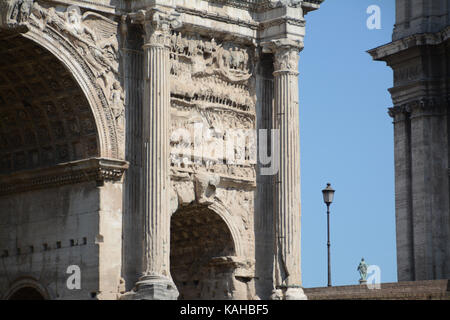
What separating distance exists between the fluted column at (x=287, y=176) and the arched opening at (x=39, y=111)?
5800mm

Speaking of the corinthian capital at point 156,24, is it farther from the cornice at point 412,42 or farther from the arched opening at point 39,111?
the cornice at point 412,42

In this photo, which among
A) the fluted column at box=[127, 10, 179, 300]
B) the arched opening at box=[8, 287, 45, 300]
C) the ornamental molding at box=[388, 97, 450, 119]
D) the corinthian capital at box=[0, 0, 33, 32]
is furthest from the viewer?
the ornamental molding at box=[388, 97, 450, 119]

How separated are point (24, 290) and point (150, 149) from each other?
18.1 feet

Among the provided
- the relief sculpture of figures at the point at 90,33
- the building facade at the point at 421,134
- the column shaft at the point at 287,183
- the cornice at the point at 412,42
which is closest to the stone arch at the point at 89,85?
the relief sculpture of figures at the point at 90,33

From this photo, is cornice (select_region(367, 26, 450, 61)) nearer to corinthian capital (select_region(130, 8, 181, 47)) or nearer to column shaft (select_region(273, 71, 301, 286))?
column shaft (select_region(273, 71, 301, 286))

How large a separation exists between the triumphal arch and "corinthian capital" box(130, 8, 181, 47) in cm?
4

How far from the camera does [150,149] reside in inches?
1580

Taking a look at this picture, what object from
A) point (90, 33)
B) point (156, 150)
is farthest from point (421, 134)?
point (90, 33)

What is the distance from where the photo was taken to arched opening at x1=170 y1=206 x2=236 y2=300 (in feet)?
140

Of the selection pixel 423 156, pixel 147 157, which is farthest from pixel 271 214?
pixel 423 156

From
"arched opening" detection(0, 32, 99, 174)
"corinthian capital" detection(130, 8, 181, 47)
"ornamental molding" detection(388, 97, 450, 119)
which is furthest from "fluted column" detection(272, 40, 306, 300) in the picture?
"ornamental molding" detection(388, 97, 450, 119)

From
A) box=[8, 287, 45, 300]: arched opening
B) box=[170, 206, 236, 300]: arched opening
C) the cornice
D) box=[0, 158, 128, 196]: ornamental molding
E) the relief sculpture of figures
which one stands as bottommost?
box=[8, 287, 45, 300]: arched opening

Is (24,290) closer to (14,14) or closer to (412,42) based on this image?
(14,14)
